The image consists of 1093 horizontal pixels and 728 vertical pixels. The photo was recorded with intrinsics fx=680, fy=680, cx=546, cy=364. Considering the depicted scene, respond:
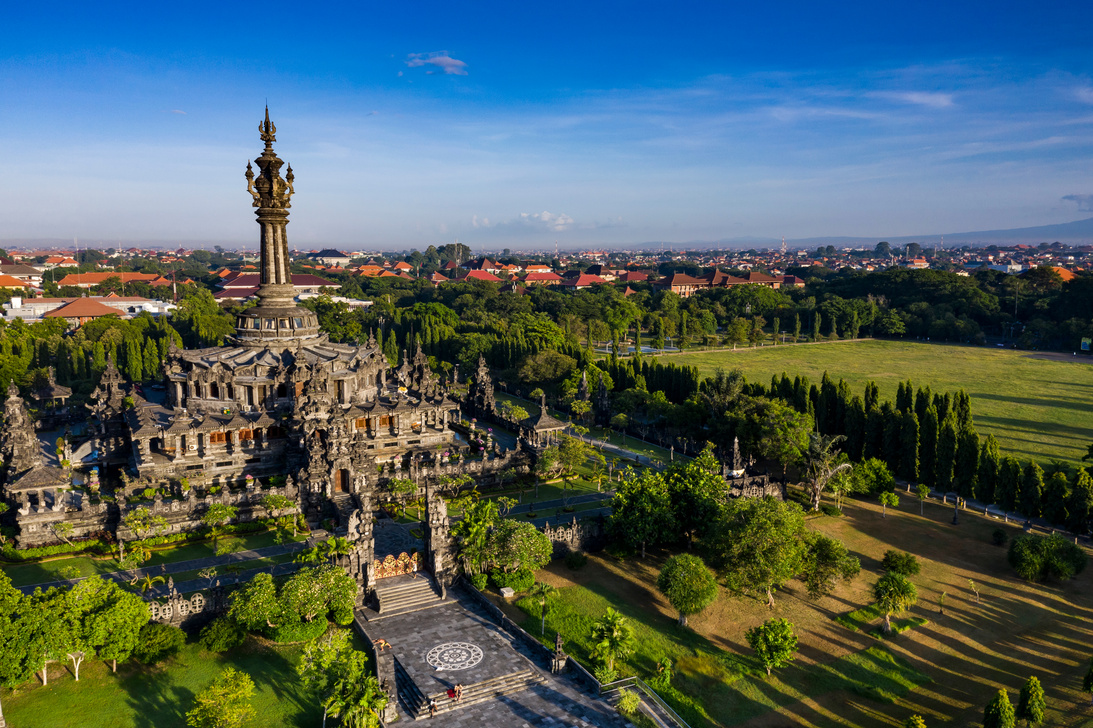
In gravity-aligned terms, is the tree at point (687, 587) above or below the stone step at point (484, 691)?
above

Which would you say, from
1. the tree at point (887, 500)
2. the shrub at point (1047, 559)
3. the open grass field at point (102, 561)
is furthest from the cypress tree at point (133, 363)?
the shrub at point (1047, 559)

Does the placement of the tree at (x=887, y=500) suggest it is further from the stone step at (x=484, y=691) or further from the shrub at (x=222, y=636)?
the shrub at (x=222, y=636)

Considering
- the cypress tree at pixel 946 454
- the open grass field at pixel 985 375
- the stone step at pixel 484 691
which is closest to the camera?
the stone step at pixel 484 691

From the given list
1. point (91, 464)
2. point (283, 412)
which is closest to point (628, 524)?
point (283, 412)

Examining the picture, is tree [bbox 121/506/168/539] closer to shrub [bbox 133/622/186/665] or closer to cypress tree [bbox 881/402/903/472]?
shrub [bbox 133/622/186/665]

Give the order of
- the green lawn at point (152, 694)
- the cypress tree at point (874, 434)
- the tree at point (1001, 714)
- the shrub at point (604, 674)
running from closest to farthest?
1. the tree at point (1001, 714)
2. the green lawn at point (152, 694)
3. the shrub at point (604, 674)
4. the cypress tree at point (874, 434)

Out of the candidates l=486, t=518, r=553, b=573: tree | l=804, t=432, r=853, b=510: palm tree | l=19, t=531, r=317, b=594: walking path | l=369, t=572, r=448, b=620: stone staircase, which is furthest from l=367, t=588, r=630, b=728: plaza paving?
l=804, t=432, r=853, b=510: palm tree

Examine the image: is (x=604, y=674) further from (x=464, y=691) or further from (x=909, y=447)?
(x=909, y=447)
